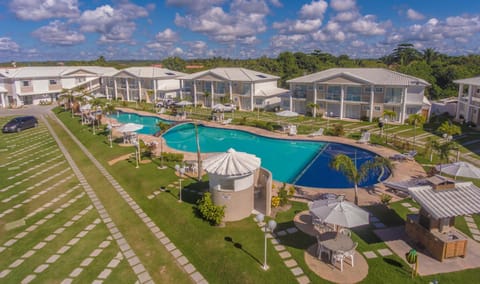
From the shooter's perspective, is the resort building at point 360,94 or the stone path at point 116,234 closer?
the stone path at point 116,234

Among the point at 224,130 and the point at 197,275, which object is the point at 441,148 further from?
the point at 224,130

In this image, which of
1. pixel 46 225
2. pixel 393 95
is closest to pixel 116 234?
pixel 46 225

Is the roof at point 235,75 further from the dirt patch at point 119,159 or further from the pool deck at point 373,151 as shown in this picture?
the dirt patch at point 119,159

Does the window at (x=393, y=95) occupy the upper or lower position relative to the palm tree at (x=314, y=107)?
upper

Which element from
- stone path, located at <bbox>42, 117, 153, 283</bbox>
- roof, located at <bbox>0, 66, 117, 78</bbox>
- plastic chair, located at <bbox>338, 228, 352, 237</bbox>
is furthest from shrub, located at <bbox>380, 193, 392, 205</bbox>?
roof, located at <bbox>0, 66, 117, 78</bbox>

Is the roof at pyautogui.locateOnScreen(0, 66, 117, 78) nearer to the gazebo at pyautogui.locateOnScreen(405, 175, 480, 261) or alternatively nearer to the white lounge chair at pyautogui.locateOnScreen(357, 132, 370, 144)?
the white lounge chair at pyautogui.locateOnScreen(357, 132, 370, 144)

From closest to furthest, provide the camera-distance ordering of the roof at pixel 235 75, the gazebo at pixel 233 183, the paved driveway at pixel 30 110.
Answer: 1. the gazebo at pixel 233 183
2. the roof at pixel 235 75
3. the paved driveway at pixel 30 110

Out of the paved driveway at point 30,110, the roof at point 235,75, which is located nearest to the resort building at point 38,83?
the paved driveway at point 30,110
